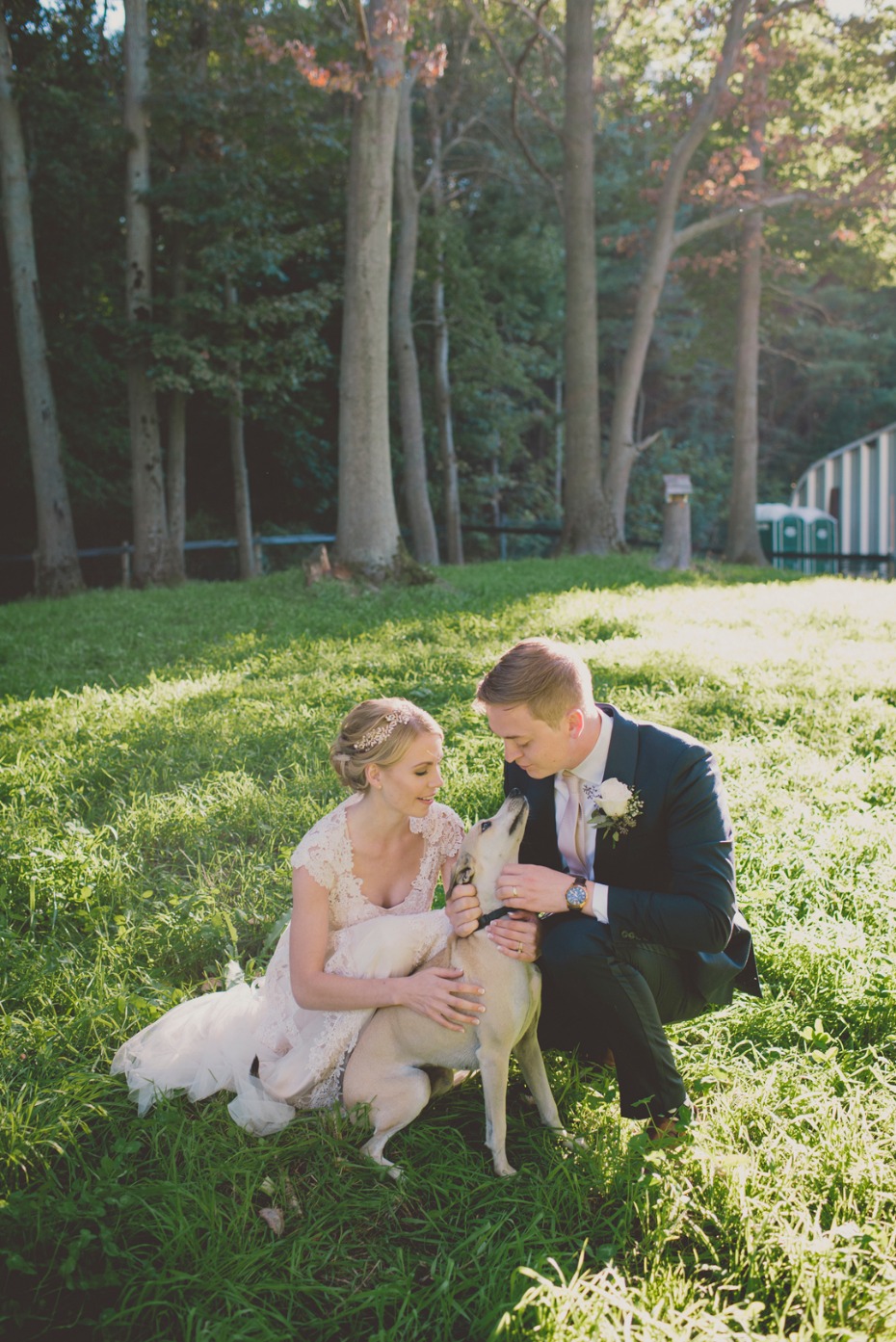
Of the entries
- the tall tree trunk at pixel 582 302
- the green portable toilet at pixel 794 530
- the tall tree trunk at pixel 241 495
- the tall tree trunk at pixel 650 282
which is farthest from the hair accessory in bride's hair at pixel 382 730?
the green portable toilet at pixel 794 530

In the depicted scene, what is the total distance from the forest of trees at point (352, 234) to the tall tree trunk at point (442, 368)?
0.09 metres

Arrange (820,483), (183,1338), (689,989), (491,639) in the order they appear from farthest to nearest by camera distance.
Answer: (820,483) → (491,639) → (689,989) → (183,1338)

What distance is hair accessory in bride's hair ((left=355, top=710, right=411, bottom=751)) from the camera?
2816mm

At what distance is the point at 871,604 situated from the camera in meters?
10.7

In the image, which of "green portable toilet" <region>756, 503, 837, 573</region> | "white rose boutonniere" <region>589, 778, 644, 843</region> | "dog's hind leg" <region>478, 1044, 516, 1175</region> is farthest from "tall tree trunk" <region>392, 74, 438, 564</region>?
"dog's hind leg" <region>478, 1044, 516, 1175</region>

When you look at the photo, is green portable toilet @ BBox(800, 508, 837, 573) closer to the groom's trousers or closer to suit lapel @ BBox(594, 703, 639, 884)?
suit lapel @ BBox(594, 703, 639, 884)

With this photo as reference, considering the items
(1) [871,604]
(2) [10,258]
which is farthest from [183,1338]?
(2) [10,258]

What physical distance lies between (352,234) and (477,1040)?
36.2 feet

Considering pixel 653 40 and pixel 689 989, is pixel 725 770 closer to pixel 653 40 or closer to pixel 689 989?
pixel 689 989

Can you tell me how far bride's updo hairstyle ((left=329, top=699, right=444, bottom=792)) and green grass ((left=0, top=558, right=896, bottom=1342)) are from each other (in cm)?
106

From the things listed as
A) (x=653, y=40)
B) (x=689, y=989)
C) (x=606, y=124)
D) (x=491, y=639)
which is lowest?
(x=689, y=989)

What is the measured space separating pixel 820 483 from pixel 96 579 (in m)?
21.2

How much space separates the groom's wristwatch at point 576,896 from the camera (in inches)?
108

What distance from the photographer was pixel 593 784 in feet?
9.45
